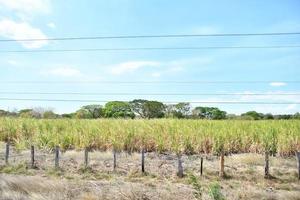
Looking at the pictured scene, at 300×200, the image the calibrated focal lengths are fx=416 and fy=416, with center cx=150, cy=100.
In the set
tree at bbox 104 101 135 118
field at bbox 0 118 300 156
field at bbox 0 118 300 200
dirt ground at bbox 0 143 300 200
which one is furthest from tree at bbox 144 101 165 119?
dirt ground at bbox 0 143 300 200

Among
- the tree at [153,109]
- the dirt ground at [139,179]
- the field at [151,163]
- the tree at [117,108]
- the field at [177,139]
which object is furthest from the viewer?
the tree at [117,108]

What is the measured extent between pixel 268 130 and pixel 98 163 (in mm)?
7452

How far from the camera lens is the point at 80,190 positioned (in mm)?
9383

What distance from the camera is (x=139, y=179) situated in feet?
38.5

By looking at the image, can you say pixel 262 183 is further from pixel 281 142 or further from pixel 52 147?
pixel 52 147

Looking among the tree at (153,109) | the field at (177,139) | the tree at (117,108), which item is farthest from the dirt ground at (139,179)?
the tree at (117,108)

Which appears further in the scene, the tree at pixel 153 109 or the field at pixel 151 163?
the tree at pixel 153 109

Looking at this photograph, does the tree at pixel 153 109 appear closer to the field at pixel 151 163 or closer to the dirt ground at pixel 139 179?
the field at pixel 151 163

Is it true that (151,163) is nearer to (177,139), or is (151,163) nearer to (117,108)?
(177,139)

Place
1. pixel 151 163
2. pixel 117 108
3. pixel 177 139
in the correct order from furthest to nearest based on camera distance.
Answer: pixel 117 108 → pixel 177 139 → pixel 151 163

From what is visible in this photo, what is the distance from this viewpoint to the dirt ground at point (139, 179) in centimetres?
888

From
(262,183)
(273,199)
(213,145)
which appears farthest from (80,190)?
(213,145)

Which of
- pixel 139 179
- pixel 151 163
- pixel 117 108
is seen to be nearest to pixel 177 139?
pixel 151 163

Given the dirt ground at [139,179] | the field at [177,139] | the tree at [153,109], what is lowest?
the dirt ground at [139,179]
